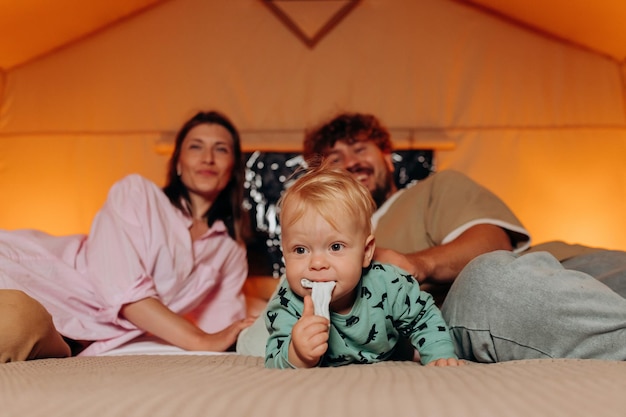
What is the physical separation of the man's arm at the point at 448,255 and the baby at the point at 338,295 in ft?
0.44

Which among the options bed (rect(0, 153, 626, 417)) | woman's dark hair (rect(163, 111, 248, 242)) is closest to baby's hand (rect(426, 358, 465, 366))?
bed (rect(0, 153, 626, 417))

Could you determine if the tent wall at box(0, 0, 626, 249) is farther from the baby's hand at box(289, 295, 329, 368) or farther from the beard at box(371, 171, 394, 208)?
the baby's hand at box(289, 295, 329, 368)

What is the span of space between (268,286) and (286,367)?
1.32 metres

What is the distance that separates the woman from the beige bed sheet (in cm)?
48

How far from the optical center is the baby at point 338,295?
3.14ft

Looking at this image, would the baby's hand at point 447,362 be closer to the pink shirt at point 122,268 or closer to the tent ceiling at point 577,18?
the pink shirt at point 122,268

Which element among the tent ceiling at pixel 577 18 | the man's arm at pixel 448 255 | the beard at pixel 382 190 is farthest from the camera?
the tent ceiling at pixel 577 18

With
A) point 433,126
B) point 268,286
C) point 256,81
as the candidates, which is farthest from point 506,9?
point 268,286

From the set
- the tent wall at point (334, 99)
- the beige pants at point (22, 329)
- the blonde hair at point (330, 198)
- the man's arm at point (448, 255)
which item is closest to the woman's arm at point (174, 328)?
the beige pants at point (22, 329)

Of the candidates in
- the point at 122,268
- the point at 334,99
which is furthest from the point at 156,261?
the point at 334,99

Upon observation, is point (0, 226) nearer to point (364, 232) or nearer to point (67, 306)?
point (67, 306)

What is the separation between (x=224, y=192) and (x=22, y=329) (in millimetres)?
989

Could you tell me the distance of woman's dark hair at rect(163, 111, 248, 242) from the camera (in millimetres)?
1867

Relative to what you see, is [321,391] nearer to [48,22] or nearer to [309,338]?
[309,338]
